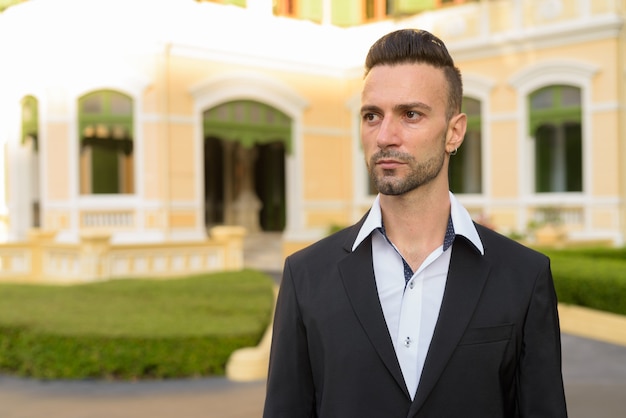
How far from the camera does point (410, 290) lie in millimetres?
1725

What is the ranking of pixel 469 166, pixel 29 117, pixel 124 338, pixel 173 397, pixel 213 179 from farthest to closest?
pixel 213 179
pixel 469 166
pixel 29 117
pixel 124 338
pixel 173 397

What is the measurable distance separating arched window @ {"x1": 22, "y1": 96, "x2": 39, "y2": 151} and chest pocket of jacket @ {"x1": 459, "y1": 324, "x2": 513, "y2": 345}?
14.6m

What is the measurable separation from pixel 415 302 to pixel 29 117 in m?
14.7

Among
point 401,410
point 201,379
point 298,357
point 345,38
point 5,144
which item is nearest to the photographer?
point 401,410

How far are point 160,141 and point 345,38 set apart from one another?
6014 millimetres

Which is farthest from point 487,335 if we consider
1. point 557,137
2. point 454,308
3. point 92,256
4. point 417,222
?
point 557,137

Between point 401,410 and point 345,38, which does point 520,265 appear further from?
point 345,38

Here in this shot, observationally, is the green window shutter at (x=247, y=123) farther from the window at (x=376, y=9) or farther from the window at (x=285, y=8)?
the window at (x=376, y=9)

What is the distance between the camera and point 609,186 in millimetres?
14242

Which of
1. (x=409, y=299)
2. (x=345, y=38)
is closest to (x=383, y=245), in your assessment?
(x=409, y=299)

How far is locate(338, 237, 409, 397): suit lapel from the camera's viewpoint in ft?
5.39

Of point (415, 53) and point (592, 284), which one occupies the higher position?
point (415, 53)

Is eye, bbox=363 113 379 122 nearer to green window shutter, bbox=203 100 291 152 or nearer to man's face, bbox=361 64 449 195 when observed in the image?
man's face, bbox=361 64 449 195

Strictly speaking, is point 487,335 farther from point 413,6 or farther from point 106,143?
point 413,6
